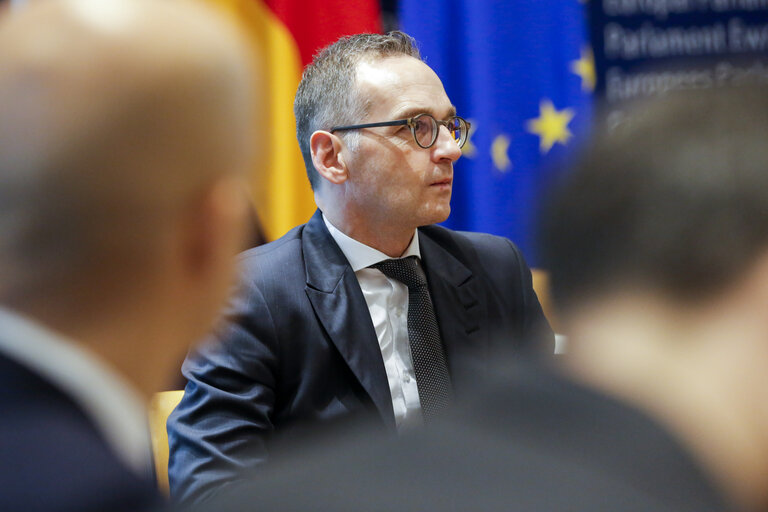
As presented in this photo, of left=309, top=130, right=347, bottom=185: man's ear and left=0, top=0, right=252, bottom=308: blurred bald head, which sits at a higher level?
left=0, top=0, right=252, bottom=308: blurred bald head

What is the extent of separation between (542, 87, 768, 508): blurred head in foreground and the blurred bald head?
35 centimetres

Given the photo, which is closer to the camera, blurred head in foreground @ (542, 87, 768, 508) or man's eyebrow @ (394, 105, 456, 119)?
blurred head in foreground @ (542, 87, 768, 508)

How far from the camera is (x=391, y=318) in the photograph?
1.88 meters

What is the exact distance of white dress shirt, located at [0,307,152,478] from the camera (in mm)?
602

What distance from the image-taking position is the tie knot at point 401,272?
1.93 meters

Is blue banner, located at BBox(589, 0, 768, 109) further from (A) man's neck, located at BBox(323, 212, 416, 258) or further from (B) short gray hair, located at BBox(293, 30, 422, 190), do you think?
(A) man's neck, located at BBox(323, 212, 416, 258)

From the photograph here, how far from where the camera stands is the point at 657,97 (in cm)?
79

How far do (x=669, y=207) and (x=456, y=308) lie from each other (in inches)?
50.0

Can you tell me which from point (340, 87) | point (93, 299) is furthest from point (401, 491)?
point (340, 87)

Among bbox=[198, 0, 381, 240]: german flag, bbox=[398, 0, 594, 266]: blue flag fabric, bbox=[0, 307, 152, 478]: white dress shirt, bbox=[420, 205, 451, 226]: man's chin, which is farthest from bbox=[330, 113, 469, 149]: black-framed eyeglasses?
bbox=[0, 307, 152, 478]: white dress shirt

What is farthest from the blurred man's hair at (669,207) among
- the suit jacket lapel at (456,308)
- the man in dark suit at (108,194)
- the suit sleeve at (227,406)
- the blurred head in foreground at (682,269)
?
the suit jacket lapel at (456,308)

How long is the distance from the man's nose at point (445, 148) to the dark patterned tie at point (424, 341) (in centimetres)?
27

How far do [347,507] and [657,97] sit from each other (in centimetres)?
51

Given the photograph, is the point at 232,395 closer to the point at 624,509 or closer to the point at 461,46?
the point at 624,509
